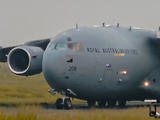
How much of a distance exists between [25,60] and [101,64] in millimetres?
4279

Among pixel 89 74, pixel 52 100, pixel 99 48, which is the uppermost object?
pixel 99 48

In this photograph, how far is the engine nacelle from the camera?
17016 mm

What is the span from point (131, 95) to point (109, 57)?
7.37 ft

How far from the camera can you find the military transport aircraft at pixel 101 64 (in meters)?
14.7

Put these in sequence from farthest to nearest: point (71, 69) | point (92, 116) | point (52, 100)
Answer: point (52, 100) < point (71, 69) < point (92, 116)

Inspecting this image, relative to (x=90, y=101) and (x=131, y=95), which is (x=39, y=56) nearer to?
(x=90, y=101)

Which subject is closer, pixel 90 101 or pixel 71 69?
pixel 71 69

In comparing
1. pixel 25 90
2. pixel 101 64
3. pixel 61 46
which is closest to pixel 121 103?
pixel 101 64

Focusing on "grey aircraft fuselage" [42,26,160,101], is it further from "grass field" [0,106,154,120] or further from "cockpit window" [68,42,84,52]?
"grass field" [0,106,154,120]

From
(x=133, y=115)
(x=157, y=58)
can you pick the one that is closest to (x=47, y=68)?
(x=133, y=115)

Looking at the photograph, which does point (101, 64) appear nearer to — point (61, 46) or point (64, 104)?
point (61, 46)

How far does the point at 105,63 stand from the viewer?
49.7 feet

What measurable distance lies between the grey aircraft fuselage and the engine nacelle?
6.18 feet

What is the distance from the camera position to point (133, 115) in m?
13.0
